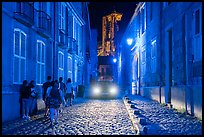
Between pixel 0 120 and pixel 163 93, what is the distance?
38.6 ft

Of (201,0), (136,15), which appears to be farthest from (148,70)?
(201,0)

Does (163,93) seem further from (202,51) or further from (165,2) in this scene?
(202,51)

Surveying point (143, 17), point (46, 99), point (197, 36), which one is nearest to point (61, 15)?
point (143, 17)

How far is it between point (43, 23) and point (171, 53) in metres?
7.45

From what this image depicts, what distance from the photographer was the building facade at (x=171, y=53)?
15.2 meters

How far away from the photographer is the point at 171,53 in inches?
841

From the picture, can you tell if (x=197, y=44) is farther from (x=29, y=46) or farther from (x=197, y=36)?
(x=29, y=46)

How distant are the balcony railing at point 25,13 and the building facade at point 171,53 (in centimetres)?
707

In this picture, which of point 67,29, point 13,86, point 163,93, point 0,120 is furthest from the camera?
point 67,29

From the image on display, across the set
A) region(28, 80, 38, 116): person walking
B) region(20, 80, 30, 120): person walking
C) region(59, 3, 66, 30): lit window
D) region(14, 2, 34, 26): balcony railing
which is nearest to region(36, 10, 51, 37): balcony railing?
region(14, 2, 34, 26): balcony railing

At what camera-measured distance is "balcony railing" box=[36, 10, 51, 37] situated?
19.4 m

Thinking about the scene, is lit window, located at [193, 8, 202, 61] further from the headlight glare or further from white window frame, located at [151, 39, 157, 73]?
the headlight glare

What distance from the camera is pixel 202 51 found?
1410 centimetres

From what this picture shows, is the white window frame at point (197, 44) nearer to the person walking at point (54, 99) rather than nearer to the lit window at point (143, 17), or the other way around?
the person walking at point (54, 99)
